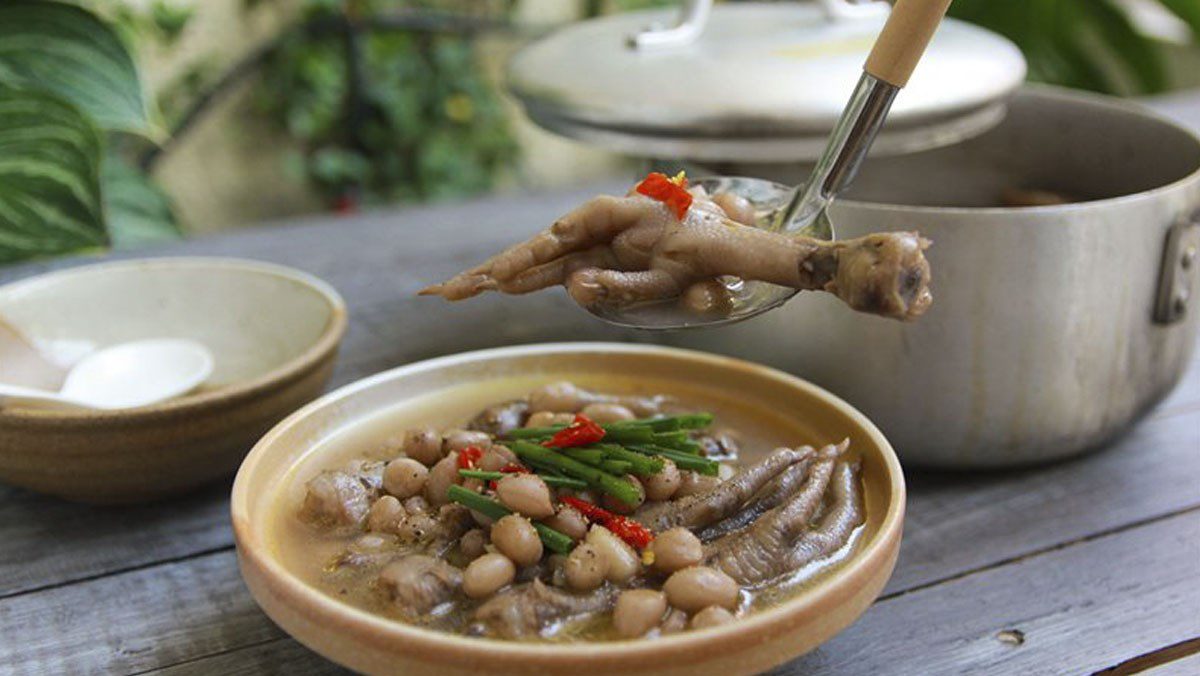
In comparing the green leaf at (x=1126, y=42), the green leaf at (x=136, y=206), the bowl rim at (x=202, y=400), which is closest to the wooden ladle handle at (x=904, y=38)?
the bowl rim at (x=202, y=400)

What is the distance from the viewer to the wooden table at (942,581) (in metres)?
1.11

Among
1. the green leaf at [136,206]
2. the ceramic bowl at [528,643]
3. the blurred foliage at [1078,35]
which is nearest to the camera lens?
the ceramic bowl at [528,643]

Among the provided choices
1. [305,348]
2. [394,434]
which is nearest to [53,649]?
[394,434]

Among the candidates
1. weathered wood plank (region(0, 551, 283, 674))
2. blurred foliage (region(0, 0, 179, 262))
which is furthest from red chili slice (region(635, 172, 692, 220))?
blurred foliage (region(0, 0, 179, 262))

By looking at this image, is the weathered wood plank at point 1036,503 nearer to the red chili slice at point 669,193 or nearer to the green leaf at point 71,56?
the red chili slice at point 669,193

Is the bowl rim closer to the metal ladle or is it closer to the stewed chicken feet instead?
the stewed chicken feet

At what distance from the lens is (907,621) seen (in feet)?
3.79

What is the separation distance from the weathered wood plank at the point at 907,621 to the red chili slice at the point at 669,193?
45 cm

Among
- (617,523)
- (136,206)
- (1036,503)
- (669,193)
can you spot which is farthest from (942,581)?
(136,206)

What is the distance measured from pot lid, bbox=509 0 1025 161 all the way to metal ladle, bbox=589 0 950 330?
9.6 inches

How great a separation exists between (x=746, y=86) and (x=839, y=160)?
0.36m

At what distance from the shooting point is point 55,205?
2051 mm

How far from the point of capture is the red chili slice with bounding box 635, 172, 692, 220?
111 cm

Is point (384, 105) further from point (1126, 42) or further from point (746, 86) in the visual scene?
point (746, 86)
